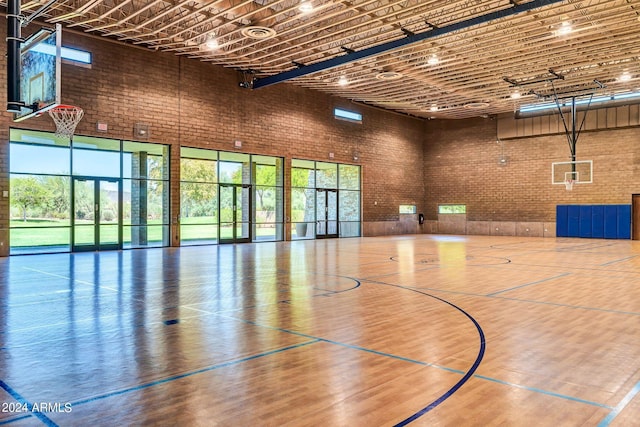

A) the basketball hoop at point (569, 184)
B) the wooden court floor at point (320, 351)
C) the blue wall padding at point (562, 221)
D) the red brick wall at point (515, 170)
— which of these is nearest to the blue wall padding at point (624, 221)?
the red brick wall at point (515, 170)

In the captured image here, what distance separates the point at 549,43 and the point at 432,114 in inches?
489

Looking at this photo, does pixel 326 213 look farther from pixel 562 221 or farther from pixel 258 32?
pixel 562 221

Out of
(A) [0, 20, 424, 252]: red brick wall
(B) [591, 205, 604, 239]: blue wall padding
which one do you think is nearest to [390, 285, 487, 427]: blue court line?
(A) [0, 20, 424, 252]: red brick wall

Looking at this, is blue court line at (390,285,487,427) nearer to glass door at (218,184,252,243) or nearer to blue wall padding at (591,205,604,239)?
glass door at (218,184,252,243)

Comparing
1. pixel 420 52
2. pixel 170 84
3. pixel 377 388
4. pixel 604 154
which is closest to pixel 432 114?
pixel 604 154

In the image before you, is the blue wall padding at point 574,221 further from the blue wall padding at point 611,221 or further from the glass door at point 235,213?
the glass door at point 235,213

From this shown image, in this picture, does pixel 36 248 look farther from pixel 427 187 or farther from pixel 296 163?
pixel 427 187

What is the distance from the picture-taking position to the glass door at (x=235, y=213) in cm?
1983

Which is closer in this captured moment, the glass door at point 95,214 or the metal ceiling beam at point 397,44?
the metal ceiling beam at point 397,44

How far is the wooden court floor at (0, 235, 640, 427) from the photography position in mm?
3201

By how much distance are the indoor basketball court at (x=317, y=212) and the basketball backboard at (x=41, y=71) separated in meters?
0.06

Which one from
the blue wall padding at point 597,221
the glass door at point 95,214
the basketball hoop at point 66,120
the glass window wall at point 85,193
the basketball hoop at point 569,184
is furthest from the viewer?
the blue wall padding at point 597,221

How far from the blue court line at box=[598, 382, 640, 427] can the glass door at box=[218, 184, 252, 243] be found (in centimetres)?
1735

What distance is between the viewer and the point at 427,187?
2958 cm
